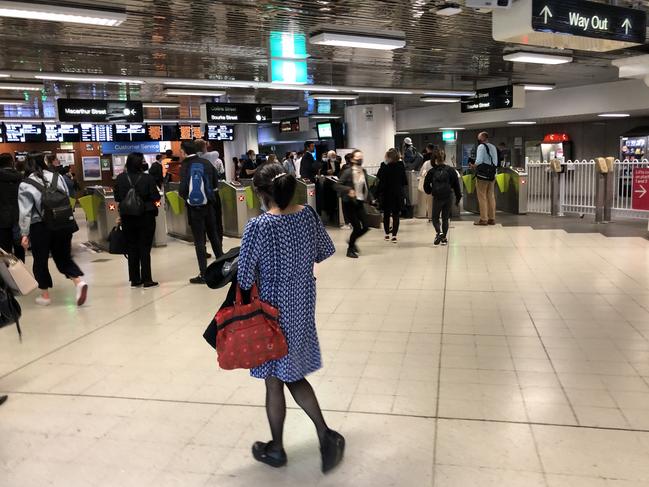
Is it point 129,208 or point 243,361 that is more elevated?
point 129,208

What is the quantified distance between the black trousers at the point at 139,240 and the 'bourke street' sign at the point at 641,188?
9.11m

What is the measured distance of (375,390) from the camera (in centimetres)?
386

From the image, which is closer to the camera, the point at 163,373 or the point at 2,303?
the point at 2,303

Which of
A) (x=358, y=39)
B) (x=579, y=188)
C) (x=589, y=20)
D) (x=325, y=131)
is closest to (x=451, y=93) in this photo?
(x=579, y=188)

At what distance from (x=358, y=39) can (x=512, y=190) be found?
24.1 feet

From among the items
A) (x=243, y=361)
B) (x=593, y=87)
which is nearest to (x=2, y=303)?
(x=243, y=361)

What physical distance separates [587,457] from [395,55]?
29.9 feet

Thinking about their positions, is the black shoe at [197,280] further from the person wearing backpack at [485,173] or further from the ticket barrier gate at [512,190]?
the ticket barrier gate at [512,190]

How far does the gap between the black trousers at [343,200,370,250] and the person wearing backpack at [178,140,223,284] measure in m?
2.21

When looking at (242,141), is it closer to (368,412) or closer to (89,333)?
(89,333)

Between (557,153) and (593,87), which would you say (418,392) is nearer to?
(593,87)

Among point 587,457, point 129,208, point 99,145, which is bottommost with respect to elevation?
point 587,457

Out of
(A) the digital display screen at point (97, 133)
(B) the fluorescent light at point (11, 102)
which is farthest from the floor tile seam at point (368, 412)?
(A) the digital display screen at point (97, 133)

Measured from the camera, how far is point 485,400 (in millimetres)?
3646
